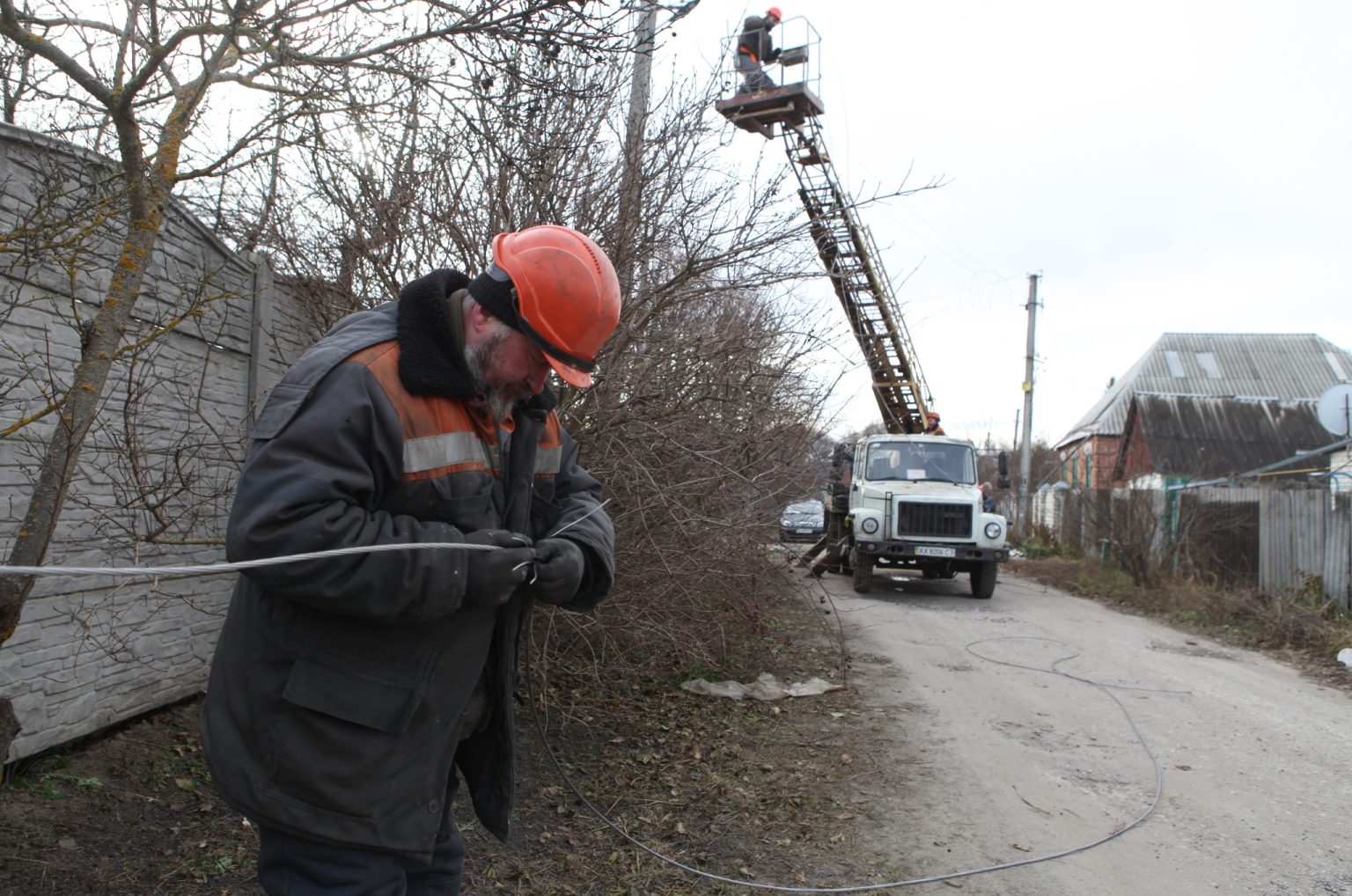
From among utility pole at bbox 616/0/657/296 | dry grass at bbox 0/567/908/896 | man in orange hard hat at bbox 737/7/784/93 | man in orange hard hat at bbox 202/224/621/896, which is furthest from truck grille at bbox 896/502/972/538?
man in orange hard hat at bbox 202/224/621/896

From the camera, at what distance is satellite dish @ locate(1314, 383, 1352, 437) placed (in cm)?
1093

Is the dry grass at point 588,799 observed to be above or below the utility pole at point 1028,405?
below

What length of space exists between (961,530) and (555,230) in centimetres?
1173

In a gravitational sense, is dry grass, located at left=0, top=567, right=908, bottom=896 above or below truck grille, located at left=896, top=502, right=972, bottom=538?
below

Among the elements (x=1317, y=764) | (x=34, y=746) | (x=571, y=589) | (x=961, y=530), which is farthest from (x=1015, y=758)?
(x=961, y=530)

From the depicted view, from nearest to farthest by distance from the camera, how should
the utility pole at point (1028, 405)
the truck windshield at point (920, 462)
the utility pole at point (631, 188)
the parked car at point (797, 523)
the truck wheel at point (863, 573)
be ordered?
the utility pole at point (631, 188), the parked car at point (797, 523), the truck wheel at point (863, 573), the truck windshield at point (920, 462), the utility pole at point (1028, 405)

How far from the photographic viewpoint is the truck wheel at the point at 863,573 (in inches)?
514

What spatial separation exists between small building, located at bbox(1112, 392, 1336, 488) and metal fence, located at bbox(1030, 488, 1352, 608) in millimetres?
10719

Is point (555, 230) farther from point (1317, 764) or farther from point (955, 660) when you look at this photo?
point (955, 660)

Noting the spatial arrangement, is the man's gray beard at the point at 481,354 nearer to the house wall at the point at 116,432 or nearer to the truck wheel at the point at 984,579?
the house wall at the point at 116,432

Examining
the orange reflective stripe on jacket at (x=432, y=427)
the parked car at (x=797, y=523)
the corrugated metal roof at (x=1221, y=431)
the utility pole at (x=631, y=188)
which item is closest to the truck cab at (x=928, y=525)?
the parked car at (x=797, y=523)

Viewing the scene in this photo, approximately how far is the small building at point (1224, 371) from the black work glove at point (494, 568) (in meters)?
35.7

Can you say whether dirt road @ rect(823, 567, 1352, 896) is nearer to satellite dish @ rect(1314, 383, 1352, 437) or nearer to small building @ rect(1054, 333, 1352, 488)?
satellite dish @ rect(1314, 383, 1352, 437)

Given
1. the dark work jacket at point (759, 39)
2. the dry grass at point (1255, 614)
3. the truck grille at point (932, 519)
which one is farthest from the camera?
the truck grille at point (932, 519)
